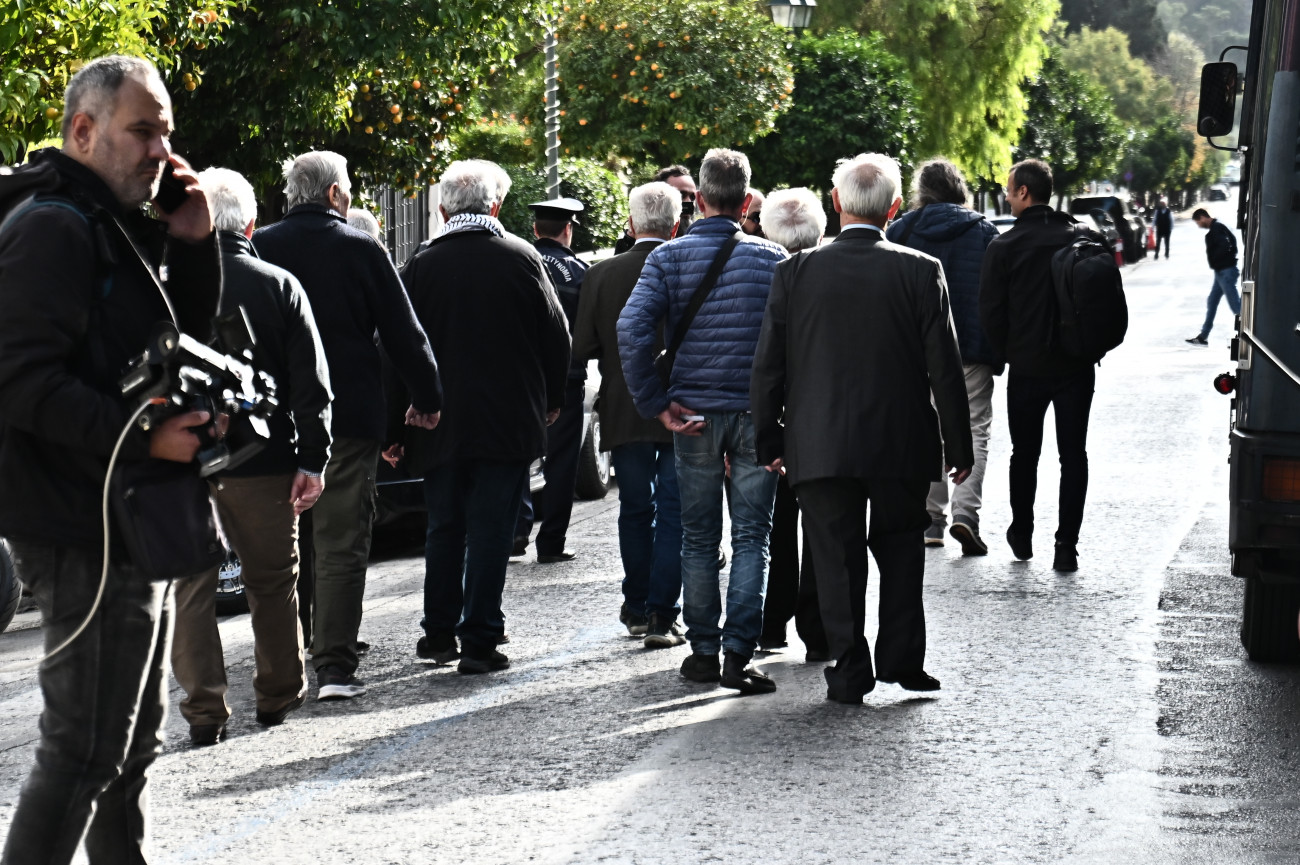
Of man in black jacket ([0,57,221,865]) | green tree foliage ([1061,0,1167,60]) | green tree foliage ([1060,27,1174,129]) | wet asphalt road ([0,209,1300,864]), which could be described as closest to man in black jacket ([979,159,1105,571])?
wet asphalt road ([0,209,1300,864])

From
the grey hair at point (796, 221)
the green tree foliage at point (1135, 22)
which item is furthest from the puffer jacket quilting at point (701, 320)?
the green tree foliage at point (1135, 22)

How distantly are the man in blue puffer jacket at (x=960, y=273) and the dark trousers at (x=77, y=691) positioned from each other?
6100mm

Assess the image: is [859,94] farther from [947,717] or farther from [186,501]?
[186,501]

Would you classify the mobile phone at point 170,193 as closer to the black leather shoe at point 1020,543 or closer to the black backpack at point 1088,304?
the black backpack at point 1088,304

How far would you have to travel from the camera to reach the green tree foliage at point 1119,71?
10319cm

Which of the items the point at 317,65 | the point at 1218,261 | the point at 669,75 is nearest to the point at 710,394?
the point at 317,65

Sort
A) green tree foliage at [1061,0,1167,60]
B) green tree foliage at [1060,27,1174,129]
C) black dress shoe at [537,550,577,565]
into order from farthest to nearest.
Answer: green tree foliage at [1061,0,1167,60], green tree foliage at [1060,27,1174,129], black dress shoe at [537,550,577,565]

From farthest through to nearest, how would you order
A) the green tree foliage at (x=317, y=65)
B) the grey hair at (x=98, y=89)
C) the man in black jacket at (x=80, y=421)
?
the green tree foliage at (x=317, y=65) < the grey hair at (x=98, y=89) < the man in black jacket at (x=80, y=421)

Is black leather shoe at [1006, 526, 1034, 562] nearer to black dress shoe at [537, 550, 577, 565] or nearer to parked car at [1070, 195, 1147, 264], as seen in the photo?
black dress shoe at [537, 550, 577, 565]

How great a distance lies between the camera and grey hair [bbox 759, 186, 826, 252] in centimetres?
690

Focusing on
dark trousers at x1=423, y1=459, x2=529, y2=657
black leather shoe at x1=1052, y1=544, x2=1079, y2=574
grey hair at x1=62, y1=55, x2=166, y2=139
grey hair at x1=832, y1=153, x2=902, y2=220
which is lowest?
black leather shoe at x1=1052, y1=544, x2=1079, y2=574

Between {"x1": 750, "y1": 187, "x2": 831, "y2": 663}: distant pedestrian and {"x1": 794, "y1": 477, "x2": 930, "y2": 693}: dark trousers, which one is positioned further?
{"x1": 750, "y1": 187, "x2": 831, "y2": 663}: distant pedestrian

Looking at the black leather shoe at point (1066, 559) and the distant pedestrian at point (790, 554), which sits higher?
the distant pedestrian at point (790, 554)

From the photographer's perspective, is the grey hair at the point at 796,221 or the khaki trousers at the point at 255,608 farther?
the grey hair at the point at 796,221
